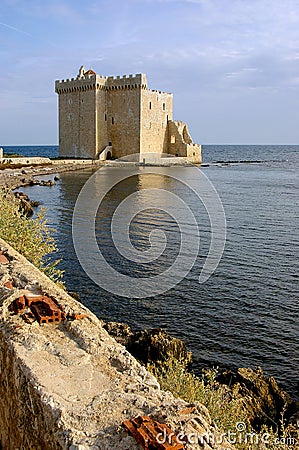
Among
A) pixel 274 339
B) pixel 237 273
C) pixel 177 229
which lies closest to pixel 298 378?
pixel 274 339

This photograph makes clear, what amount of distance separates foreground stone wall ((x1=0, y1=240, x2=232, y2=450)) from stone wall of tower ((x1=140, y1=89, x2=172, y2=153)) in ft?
148

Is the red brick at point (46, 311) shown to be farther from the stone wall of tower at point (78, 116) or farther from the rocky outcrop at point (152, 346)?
the stone wall of tower at point (78, 116)

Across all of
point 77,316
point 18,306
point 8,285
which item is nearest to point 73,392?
point 77,316

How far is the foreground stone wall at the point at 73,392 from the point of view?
2648mm

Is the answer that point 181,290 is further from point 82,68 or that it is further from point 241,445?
point 82,68

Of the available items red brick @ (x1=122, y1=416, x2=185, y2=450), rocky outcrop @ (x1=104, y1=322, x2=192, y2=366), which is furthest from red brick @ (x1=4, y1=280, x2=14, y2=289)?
rocky outcrop @ (x1=104, y1=322, x2=192, y2=366)

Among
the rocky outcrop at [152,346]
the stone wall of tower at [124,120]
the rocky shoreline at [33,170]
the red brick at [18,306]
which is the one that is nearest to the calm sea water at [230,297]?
the rocky outcrop at [152,346]

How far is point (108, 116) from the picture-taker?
4869 cm

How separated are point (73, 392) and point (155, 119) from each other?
49.2 meters

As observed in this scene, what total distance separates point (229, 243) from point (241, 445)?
12.2 meters

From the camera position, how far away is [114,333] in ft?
27.6

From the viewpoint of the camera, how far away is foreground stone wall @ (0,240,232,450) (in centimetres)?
265

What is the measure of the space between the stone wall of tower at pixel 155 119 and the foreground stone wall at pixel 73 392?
45170mm

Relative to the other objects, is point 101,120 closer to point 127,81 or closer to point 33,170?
point 127,81
